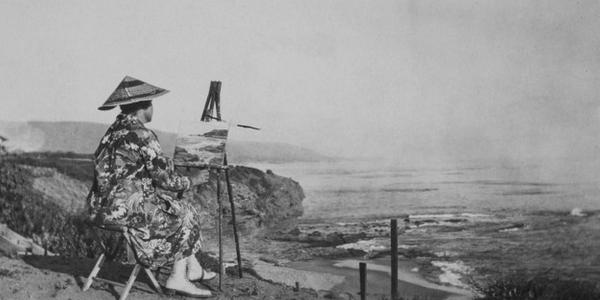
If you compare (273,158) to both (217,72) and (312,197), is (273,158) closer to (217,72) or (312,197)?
(312,197)

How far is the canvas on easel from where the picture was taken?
488cm

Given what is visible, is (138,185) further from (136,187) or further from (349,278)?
(349,278)

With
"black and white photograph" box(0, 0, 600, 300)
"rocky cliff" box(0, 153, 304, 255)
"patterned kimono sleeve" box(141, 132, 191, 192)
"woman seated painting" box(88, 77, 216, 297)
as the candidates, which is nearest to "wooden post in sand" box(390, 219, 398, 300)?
"black and white photograph" box(0, 0, 600, 300)

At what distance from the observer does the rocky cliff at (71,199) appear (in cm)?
701

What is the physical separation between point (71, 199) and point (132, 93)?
14.6ft

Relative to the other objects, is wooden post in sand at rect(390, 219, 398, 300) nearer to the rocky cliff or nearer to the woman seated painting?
the woman seated painting

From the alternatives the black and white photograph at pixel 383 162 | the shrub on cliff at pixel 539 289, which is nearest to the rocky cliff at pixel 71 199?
the black and white photograph at pixel 383 162

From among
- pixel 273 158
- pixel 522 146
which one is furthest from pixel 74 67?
pixel 522 146

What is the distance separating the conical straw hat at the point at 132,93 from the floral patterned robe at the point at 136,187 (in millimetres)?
116

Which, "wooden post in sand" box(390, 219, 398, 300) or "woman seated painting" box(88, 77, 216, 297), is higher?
"woman seated painting" box(88, 77, 216, 297)

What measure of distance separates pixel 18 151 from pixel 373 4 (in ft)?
19.0

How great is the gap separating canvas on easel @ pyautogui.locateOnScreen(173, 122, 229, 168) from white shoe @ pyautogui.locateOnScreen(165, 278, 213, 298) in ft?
2.95

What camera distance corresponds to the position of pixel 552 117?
6.82m

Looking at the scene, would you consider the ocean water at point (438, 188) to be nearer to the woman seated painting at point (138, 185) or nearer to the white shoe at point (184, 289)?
the white shoe at point (184, 289)
